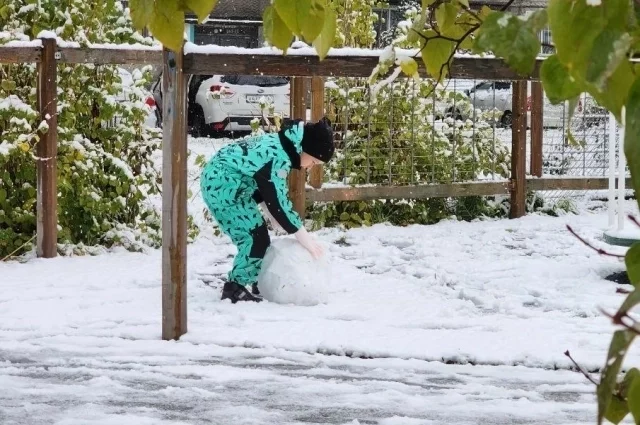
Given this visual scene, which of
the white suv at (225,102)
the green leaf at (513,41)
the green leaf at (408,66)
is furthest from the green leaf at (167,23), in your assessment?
the white suv at (225,102)

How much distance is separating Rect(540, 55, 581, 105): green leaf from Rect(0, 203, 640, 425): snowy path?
2.79 m

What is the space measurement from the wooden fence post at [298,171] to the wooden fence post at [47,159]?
69.2 inches

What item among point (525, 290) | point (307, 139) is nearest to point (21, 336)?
point (307, 139)

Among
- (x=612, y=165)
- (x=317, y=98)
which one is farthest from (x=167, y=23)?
(x=317, y=98)

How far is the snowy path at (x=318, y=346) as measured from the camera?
3.74m

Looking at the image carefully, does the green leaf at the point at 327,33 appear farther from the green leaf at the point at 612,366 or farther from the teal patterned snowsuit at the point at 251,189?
the teal patterned snowsuit at the point at 251,189

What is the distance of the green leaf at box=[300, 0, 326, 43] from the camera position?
1.17 metres

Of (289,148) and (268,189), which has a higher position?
(289,148)

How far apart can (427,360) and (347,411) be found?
2.80ft

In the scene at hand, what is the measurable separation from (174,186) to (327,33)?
3299 millimetres

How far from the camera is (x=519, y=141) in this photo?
9.24 metres

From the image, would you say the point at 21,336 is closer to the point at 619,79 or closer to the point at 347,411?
the point at 347,411

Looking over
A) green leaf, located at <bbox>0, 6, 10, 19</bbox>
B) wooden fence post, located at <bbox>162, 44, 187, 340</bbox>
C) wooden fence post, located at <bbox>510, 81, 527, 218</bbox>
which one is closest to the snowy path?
wooden fence post, located at <bbox>162, 44, 187, 340</bbox>

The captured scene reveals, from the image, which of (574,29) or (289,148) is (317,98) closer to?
(289,148)
